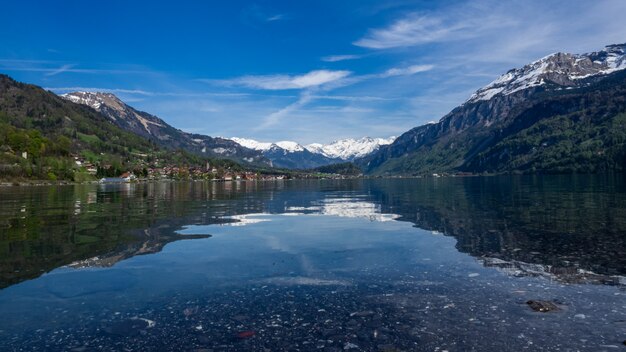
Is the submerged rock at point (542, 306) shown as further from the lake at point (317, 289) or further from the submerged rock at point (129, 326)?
the submerged rock at point (129, 326)

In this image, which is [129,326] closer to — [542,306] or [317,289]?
[317,289]

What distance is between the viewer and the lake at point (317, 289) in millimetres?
14406

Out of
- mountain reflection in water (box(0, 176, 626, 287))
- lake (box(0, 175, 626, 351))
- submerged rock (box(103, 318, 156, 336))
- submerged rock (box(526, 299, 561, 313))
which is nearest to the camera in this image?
lake (box(0, 175, 626, 351))

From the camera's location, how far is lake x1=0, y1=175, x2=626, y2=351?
14.4m

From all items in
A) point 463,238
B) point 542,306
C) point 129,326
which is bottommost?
point 129,326

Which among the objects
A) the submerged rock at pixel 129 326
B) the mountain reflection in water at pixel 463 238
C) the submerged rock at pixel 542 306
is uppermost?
the mountain reflection in water at pixel 463 238

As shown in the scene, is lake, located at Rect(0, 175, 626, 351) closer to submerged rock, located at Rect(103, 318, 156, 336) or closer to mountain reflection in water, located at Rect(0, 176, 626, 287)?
submerged rock, located at Rect(103, 318, 156, 336)

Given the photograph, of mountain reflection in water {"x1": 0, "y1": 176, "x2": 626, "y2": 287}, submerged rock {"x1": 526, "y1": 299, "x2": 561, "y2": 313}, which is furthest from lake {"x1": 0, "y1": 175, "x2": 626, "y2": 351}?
mountain reflection in water {"x1": 0, "y1": 176, "x2": 626, "y2": 287}

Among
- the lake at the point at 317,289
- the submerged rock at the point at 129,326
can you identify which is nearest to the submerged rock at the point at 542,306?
the lake at the point at 317,289

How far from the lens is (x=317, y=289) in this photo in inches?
804

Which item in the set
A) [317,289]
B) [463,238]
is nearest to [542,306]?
[317,289]

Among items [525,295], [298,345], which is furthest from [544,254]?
[298,345]

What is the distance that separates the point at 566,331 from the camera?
47.9 feet

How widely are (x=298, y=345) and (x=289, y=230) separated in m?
27.6
